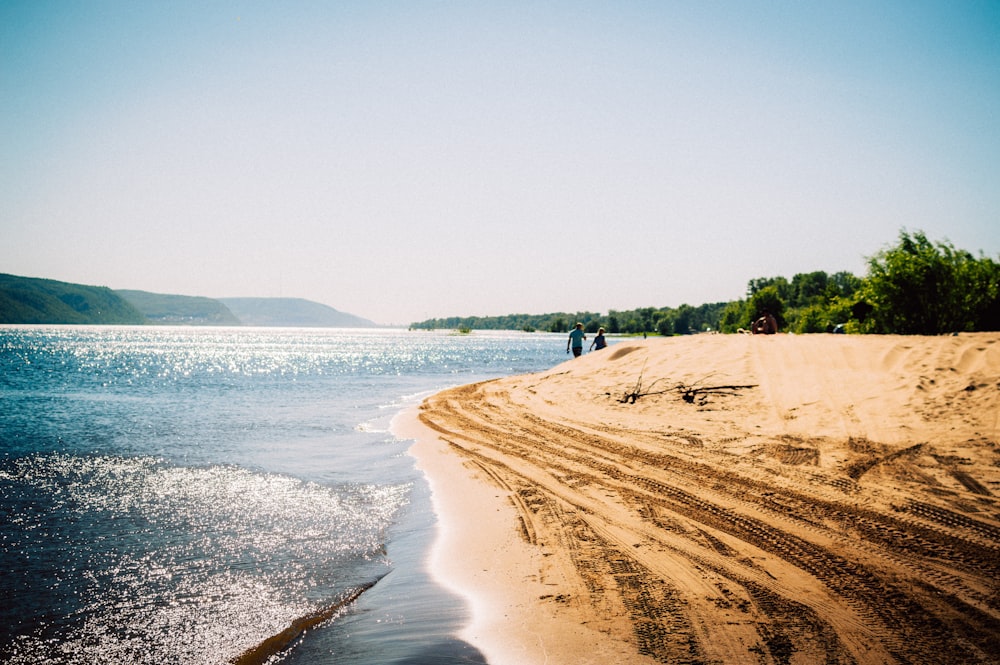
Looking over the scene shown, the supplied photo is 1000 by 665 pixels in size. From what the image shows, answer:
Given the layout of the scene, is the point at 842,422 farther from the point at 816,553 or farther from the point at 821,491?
the point at 816,553

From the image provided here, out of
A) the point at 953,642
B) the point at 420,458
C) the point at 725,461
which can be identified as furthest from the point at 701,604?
the point at 420,458

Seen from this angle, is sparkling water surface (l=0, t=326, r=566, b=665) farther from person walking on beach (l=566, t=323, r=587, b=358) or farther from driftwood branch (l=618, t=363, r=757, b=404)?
person walking on beach (l=566, t=323, r=587, b=358)

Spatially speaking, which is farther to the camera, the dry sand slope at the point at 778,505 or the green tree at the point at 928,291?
the green tree at the point at 928,291

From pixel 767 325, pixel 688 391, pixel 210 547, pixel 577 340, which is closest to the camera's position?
pixel 210 547

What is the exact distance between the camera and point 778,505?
20.0 ft

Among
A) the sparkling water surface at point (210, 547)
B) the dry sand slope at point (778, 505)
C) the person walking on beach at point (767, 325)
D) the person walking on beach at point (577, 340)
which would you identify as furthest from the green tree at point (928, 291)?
the sparkling water surface at point (210, 547)

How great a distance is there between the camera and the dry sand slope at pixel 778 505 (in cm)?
367

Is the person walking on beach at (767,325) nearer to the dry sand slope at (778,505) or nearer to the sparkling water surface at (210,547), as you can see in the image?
the dry sand slope at (778,505)

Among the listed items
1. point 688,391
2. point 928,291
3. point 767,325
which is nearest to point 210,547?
point 688,391

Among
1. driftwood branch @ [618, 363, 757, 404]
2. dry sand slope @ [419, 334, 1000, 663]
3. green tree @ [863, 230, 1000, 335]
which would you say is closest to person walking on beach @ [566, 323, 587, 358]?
driftwood branch @ [618, 363, 757, 404]

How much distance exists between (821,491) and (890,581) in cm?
237

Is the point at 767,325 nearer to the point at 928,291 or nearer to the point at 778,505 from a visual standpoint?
the point at 928,291

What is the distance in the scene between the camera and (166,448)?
451 inches

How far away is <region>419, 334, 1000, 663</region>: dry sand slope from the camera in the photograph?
3.67 metres
